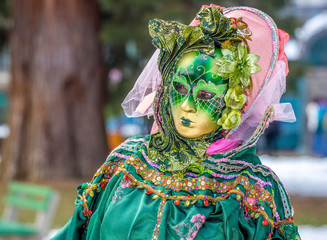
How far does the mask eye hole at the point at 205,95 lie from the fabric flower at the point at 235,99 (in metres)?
0.05

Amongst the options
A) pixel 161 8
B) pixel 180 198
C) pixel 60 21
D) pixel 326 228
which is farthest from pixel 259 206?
pixel 60 21

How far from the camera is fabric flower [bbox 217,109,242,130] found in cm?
188

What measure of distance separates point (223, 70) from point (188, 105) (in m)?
0.15

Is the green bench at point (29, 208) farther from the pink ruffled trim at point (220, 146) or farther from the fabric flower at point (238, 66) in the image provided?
the fabric flower at point (238, 66)

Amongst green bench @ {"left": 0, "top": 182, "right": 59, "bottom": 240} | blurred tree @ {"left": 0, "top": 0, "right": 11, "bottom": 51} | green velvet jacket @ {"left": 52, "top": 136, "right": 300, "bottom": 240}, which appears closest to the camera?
green velvet jacket @ {"left": 52, "top": 136, "right": 300, "bottom": 240}

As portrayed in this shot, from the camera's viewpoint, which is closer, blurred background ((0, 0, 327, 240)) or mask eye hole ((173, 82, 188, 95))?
mask eye hole ((173, 82, 188, 95))

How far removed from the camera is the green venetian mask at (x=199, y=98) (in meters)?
1.90

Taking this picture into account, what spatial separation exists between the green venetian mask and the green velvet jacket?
13 cm

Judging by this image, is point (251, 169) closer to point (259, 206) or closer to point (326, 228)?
point (259, 206)

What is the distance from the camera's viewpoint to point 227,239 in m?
1.85

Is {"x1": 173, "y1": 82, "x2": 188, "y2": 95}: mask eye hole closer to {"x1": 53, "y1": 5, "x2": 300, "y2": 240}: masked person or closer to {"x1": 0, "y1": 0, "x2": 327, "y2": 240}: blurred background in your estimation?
{"x1": 53, "y1": 5, "x2": 300, "y2": 240}: masked person

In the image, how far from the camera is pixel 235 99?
189 cm

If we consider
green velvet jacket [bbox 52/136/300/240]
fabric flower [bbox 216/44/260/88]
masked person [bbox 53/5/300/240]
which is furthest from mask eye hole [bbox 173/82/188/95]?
green velvet jacket [bbox 52/136/300/240]

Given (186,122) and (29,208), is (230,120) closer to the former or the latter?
(186,122)
